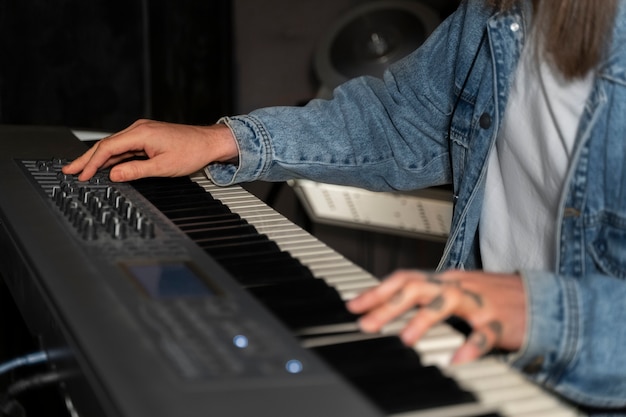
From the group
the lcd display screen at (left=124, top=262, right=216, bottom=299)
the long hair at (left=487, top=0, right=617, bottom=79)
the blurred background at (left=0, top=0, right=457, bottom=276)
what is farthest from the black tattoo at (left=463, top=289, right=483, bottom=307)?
the blurred background at (left=0, top=0, right=457, bottom=276)

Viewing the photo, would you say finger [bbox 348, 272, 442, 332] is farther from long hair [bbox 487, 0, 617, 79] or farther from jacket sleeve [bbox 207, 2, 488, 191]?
jacket sleeve [bbox 207, 2, 488, 191]

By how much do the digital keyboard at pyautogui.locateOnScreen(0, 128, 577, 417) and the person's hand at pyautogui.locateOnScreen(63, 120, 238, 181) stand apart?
0.13 m

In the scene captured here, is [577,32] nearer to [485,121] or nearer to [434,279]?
[485,121]

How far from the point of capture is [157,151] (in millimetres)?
1126

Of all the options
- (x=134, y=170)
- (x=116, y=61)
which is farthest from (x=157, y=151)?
(x=116, y=61)

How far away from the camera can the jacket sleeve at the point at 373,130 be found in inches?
46.6

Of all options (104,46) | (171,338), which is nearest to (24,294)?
(171,338)

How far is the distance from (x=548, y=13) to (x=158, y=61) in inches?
65.7

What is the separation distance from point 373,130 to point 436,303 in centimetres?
64

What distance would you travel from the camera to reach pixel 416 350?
2.03ft

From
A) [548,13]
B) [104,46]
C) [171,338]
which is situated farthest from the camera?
[104,46]

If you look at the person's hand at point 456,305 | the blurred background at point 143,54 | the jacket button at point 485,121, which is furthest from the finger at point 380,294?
the blurred background at point 143,54

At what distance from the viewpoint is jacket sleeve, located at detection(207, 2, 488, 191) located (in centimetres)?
118

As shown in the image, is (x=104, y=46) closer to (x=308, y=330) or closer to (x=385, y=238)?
(x=385, y=238)
